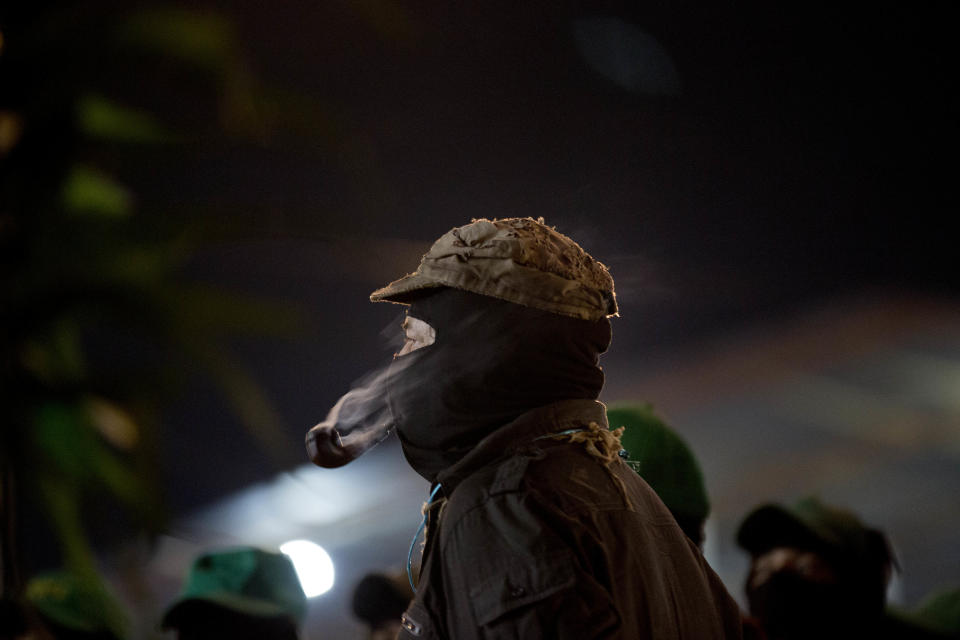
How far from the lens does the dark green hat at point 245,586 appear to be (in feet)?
4.83

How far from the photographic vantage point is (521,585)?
31.9 inches

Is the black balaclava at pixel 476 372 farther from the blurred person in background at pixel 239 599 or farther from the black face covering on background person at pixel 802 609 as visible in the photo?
the black face covering on background person at pixel 802 609

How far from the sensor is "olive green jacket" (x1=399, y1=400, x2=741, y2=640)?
0.81 m

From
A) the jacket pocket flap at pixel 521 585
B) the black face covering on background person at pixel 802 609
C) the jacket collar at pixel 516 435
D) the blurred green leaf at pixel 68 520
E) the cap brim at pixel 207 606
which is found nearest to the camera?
the blurred green leaf at pixel 68 520

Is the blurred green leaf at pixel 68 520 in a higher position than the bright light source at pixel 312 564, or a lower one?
higher

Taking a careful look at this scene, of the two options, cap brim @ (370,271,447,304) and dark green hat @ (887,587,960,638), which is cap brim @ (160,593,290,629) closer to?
cap brim @ (370,271,447,304)

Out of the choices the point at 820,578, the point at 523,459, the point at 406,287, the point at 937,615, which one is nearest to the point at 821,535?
the point at 820,578

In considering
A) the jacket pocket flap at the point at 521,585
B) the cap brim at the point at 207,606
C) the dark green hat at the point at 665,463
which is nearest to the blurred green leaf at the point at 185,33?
the jacket pocket flap at the point at 521,585

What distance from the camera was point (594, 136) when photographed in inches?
77.4

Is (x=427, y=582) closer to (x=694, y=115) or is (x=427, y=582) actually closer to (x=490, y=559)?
→ (x=490, y=559)

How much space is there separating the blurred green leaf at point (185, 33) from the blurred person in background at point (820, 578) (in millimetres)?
1626

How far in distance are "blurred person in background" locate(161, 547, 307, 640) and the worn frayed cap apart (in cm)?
77

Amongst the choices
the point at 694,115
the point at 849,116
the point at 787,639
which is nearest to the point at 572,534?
the point at 787,639

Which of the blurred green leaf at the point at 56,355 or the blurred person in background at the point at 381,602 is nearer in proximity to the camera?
the blurred green leaf at the point at 56,355
